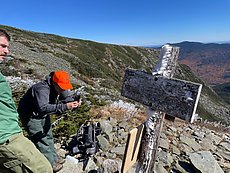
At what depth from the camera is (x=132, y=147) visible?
3219mm

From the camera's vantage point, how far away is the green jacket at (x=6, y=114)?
A: 2.98m

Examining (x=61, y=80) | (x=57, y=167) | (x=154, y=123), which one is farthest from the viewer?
(x=57, y=167)

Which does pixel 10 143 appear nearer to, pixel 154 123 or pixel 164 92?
pixel 154 123

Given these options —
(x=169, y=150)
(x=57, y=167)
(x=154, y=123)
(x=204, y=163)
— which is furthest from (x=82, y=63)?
(x=154, y=123)

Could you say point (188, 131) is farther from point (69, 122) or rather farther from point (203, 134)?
point (69, 122)

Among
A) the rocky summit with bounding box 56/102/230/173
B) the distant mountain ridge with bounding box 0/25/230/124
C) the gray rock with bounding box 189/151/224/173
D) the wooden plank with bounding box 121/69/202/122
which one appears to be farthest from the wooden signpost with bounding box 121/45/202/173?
the distant mountain ridge with bounding box 0/25/230/124

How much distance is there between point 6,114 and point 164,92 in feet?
6.16

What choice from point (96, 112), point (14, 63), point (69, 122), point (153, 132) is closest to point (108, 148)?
point (69, 122)

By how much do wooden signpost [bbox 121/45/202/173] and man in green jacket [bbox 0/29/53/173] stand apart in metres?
1.16

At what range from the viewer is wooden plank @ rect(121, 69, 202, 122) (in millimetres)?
2824

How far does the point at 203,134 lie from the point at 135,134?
20.4 feet

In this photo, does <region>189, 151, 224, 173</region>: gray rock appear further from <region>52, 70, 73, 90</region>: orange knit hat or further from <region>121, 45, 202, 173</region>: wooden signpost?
<region>52, 70, 73, 90</region>: orange knit hat

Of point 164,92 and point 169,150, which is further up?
point 164,92

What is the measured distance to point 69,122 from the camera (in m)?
7.40
